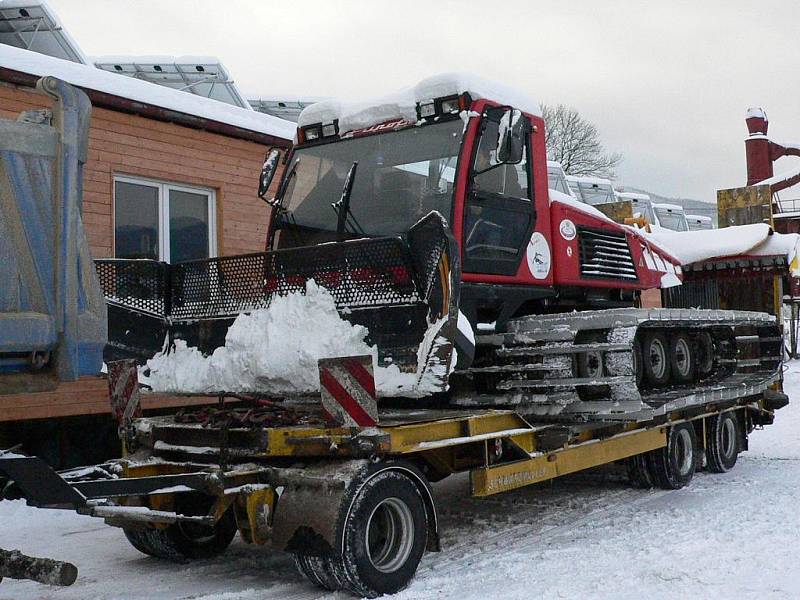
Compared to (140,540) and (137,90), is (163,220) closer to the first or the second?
(137,90)

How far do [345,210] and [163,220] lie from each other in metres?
3.79

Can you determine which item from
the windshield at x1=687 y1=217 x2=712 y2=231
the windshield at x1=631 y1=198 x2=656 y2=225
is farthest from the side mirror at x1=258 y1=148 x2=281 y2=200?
the windshield at x1=687 y1=217 x2=712 y2=231

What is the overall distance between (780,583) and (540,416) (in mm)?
1986

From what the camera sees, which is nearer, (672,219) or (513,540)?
(513,540)

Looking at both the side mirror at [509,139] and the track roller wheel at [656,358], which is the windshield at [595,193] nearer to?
the track roller wheel at [656,358]

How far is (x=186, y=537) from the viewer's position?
570 centimetres

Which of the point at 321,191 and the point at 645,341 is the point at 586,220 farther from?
the point at 321,191

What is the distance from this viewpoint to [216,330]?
5.85 m

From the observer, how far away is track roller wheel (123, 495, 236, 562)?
5.48m

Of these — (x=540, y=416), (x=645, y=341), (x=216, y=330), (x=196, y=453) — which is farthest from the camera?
(x=645, y=341)

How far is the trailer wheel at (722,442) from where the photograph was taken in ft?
28.9

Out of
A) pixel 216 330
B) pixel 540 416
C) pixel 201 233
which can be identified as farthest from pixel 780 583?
pixel 201 233

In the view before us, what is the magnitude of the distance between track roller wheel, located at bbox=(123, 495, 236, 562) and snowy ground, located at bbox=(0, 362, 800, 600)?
0.09 m

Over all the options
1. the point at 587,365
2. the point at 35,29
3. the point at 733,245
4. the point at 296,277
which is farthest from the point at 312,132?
the point at 35,29
